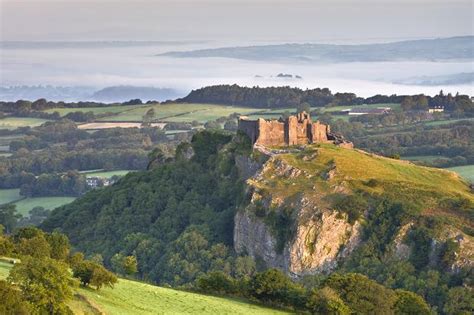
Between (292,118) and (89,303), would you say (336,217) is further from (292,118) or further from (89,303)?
(89,303)

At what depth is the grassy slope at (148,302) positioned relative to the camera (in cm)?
4538

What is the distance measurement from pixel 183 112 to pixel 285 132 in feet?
324

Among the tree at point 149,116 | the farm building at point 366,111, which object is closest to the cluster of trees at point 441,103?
the farm building at point 366,111

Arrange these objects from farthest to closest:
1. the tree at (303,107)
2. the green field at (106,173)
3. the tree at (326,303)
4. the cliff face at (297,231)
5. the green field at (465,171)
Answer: the tree at (303,107) → the green field at (106,173) → the green field at (465,171) → the cliff face at (297,231) → the tree at (326,303)

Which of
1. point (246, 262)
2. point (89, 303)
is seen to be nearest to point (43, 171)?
point (246, 262)

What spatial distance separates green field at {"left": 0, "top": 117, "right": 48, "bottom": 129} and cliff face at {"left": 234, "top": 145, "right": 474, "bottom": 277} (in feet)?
364

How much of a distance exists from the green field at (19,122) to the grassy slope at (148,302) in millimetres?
134552

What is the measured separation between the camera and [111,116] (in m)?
184

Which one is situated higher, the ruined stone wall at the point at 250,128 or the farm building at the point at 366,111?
the ruined stone wall at the point at 250,128

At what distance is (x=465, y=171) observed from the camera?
10125cm

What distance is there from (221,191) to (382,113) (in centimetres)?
7864

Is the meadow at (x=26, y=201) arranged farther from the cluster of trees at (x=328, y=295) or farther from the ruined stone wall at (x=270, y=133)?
the cluster of trees at (x=328, y=295)

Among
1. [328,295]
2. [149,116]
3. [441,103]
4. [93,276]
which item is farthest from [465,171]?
[149,116]

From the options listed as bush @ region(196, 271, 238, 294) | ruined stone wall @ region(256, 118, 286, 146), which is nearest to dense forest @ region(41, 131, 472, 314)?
bush @ region(196, 271, 238, 294)
